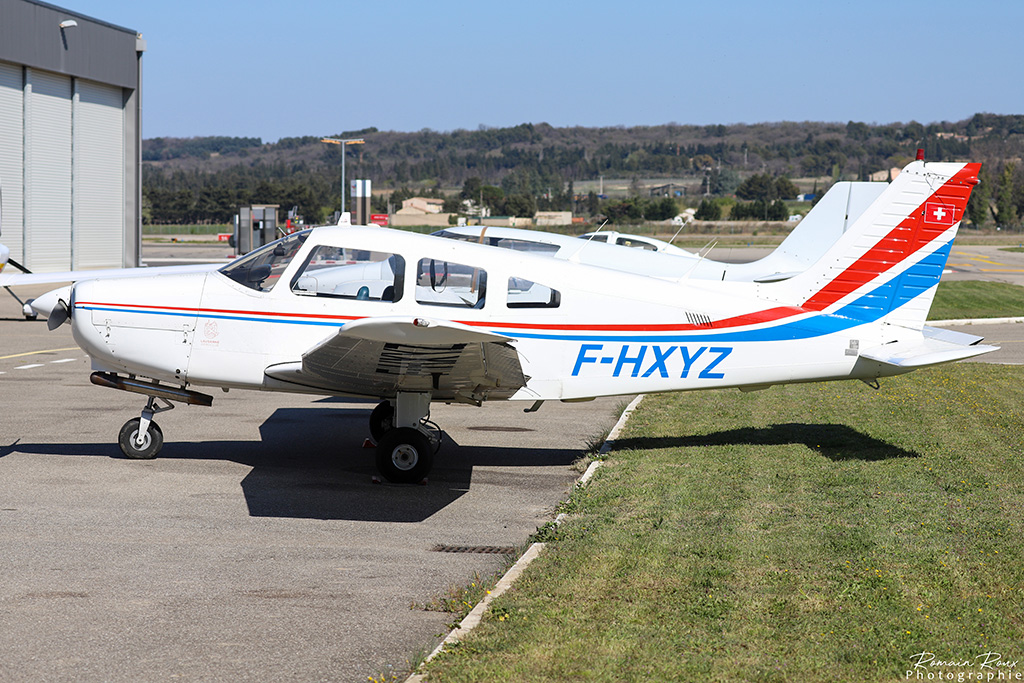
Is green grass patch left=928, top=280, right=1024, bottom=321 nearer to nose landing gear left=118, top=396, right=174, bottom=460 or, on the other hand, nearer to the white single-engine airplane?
the white single-engine airplane

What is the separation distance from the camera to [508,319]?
8.94 m

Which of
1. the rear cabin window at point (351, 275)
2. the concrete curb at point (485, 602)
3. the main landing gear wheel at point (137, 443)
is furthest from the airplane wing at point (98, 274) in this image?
the concrete curb at point (485, 602)

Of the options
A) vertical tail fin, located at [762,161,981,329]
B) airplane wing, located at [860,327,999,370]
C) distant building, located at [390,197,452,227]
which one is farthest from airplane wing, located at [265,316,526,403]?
distant building, located at [390,197,452,227]

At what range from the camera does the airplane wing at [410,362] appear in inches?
285

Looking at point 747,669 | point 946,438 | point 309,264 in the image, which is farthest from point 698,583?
point 946,438

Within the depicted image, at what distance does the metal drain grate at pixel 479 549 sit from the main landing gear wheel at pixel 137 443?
3968mm

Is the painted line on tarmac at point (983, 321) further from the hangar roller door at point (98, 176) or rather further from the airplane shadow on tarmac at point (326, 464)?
the hangar roller door at point (98, 176)

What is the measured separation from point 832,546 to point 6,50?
39026mm

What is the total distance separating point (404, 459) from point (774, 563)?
146 inches

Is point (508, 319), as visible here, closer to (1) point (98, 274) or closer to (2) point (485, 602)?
(2) point (485, 602)

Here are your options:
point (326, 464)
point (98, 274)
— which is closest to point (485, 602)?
point (326, 464)

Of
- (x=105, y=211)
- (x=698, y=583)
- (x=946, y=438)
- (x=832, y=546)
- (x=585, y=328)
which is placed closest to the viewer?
(x=698, y=583)

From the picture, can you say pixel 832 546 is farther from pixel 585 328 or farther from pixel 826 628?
pixel 585 328

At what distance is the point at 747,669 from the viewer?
4695mm
